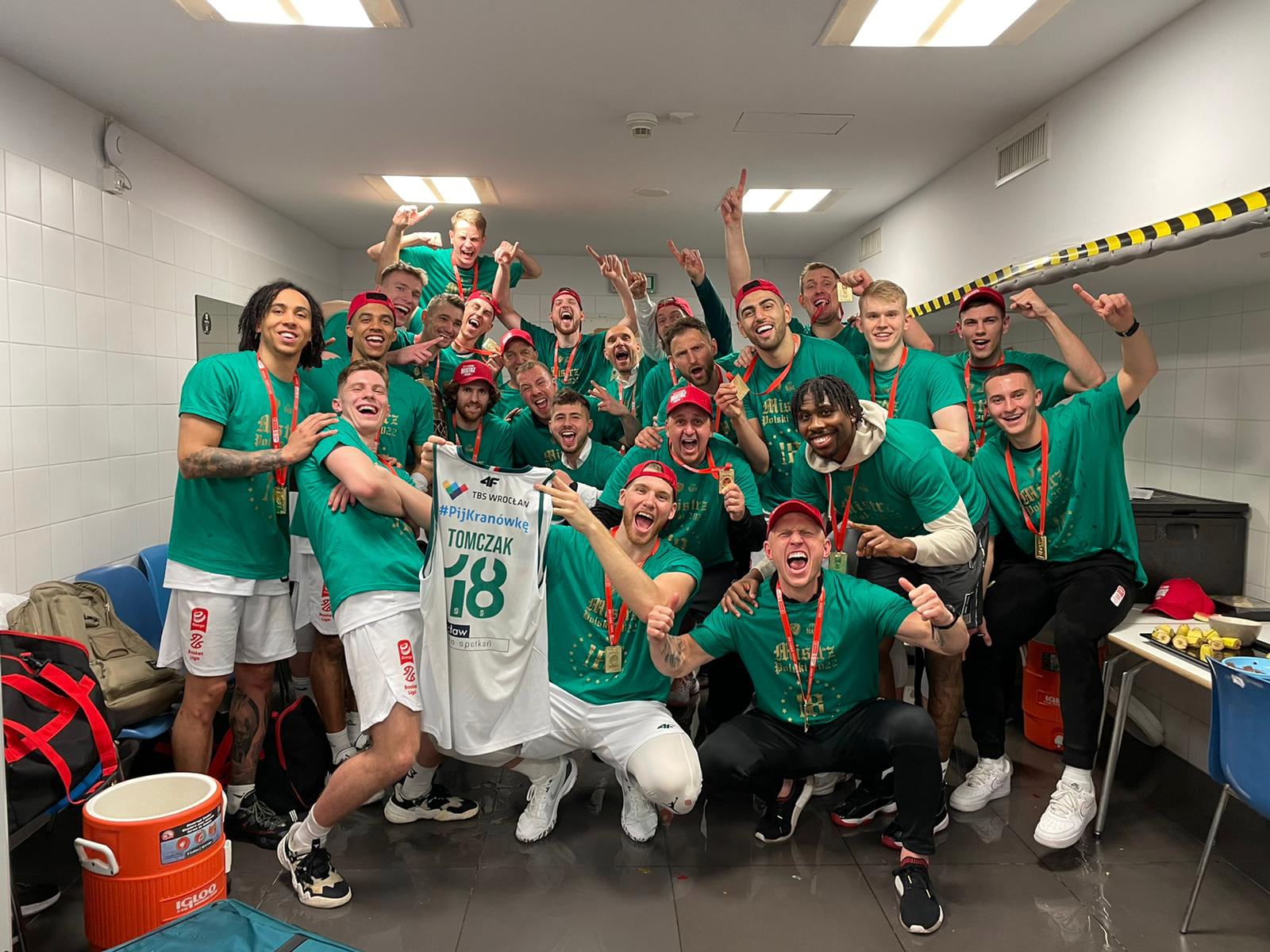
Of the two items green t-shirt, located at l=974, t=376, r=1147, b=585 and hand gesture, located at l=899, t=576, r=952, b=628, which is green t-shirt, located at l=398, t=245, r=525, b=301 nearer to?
green t-shirt, located at l=974, t=376, r=1147, b=585

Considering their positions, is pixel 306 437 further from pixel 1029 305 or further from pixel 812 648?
pixel 1029 305

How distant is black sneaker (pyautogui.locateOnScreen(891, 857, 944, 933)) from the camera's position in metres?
2.65

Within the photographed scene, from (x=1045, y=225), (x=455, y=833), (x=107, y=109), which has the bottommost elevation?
(x=455, y=833)

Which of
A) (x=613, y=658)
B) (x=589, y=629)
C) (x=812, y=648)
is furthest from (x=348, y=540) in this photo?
(x=812, y=648)

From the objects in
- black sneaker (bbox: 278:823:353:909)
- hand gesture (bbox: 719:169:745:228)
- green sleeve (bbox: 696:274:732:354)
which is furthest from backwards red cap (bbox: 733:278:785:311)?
black sneaker (bbox: 278:823:353:909)

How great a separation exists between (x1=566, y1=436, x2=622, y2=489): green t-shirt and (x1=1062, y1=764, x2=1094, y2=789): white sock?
2214 millimetres

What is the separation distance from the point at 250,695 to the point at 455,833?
3.01ft

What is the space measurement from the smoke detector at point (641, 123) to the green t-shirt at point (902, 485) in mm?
2459

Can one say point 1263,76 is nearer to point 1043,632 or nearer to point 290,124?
point 1043,632

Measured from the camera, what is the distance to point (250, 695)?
3.29m

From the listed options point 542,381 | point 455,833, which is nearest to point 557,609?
point 455,833

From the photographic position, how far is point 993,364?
3869 millimetres

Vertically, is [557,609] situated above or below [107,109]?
below

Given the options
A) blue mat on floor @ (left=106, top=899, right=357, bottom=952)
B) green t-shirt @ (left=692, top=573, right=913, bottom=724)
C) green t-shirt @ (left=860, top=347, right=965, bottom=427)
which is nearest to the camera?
blue mat on floor @ (left=106, top=899, right=357, bottom=952)
